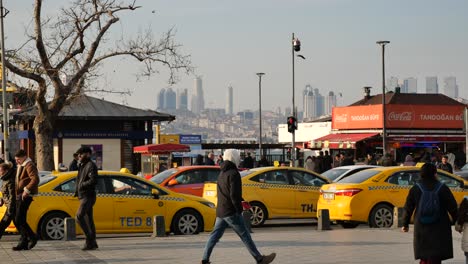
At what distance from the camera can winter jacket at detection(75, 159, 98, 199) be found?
16.0 meters

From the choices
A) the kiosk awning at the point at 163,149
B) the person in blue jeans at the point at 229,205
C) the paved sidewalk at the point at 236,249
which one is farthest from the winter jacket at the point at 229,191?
the kiosk awning at the point at 163,149

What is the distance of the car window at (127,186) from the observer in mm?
19156

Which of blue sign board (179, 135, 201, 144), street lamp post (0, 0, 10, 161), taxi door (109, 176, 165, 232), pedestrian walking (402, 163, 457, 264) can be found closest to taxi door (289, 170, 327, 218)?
taxi door (109, 176, 165, 232)

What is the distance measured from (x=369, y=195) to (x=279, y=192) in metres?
2.48

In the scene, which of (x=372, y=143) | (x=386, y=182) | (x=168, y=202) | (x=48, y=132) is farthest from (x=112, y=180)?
(x=372, y=143)

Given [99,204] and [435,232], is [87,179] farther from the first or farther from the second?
[435,232]

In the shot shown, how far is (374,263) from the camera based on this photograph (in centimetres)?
1390

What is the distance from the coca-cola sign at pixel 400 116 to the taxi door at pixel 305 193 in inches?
1434

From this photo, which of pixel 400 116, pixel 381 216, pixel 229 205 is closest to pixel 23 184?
pixel 229 205

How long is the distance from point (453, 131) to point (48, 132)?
31482 mm

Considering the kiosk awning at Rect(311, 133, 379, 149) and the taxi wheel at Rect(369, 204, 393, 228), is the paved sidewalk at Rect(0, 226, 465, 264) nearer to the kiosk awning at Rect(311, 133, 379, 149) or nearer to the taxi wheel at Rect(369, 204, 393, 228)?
the taxi wheel at Rect(369, 204, 393, 228)

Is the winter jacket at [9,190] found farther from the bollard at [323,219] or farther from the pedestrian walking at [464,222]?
the pedestrian walking at [464,222]

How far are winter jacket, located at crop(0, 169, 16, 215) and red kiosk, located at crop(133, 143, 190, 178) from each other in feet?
75.6

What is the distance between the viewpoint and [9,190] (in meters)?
16.4
